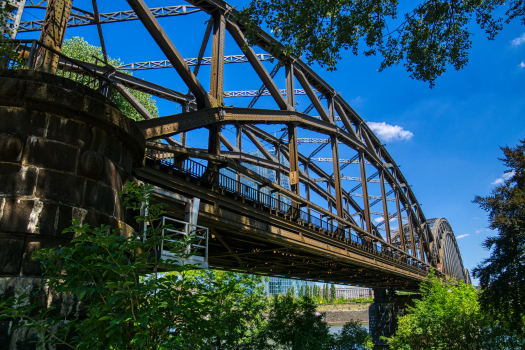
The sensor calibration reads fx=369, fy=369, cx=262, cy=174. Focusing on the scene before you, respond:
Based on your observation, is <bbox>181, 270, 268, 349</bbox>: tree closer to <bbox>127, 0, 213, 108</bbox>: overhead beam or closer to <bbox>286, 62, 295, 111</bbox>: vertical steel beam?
<bbox>127, 0, 213, 108</bbox>: overhead beam

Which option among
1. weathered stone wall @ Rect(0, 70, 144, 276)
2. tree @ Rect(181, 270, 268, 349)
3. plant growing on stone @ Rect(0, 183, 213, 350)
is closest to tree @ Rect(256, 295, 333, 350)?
tree @ Rect(181, 270, 268, 349)

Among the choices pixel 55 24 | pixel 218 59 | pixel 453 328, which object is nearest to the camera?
pixel 55 24

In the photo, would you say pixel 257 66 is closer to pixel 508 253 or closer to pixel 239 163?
pixel 239 163

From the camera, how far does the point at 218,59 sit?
18016 mm

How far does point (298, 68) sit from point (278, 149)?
1480 cm

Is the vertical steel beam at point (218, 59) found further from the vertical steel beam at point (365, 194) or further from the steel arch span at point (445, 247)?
the steel arch span at point (445, 247)

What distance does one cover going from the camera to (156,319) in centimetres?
368

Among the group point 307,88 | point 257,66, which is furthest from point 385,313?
point 257,66

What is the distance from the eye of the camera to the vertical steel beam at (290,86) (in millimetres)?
24562

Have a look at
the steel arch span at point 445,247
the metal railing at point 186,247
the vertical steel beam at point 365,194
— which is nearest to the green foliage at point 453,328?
the vertical steel beam at point 365,194

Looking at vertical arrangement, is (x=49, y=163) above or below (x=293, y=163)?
below

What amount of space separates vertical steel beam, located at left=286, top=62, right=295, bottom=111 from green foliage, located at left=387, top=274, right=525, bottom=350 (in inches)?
722

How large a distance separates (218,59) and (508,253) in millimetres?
17280

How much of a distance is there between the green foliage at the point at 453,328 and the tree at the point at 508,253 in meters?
5.27
